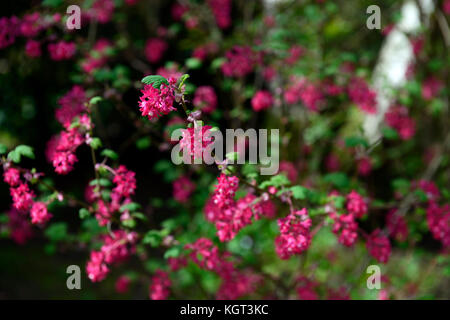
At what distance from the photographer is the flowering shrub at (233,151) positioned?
2.36 metres

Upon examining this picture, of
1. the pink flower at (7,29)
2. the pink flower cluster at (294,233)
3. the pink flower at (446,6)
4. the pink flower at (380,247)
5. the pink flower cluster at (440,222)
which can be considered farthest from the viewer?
the pink flower at (446,6)

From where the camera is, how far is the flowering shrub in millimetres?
2357

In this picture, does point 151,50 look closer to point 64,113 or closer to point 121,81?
point 121,81

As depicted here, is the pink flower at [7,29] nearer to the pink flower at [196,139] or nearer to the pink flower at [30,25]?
the pink flower at [30,25]

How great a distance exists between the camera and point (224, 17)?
4574 millimetres

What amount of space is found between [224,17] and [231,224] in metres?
3.09

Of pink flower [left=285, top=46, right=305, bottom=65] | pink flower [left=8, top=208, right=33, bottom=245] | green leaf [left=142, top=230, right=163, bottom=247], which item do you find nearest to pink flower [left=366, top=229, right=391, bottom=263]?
green leaf [left=142, top=230, right=163, bottom=247]

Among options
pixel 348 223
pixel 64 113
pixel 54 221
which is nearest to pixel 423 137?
pixel 348 223

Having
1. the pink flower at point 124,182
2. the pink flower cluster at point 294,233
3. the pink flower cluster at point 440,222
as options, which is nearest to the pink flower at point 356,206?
the pink flower cluster at point 294,233

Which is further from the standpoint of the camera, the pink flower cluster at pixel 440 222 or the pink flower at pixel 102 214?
the pink flower cluster at pixel 440 222

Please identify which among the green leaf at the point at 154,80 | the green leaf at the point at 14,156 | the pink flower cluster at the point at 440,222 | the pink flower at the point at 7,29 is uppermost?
the pink flower at the point at 7,29

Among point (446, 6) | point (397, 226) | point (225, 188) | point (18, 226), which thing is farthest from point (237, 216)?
point (446, 6)

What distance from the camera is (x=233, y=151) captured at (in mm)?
2836
